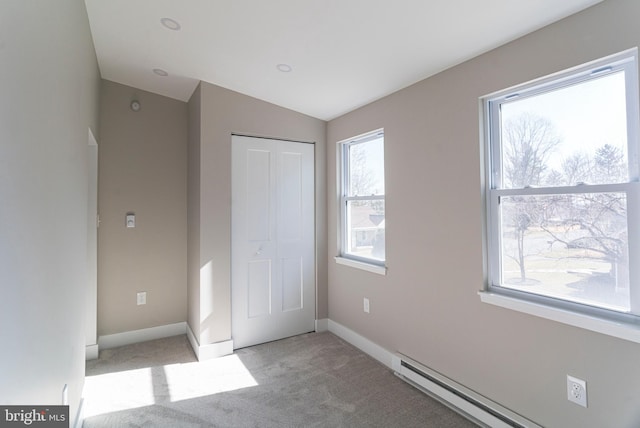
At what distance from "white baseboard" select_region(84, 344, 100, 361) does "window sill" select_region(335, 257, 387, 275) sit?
2549 mm

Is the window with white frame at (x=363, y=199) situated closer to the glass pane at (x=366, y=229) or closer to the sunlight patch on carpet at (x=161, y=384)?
the glass pane at (x=366, y=229)

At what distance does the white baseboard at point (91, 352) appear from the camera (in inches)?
121

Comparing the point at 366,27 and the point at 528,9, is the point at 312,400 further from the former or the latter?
the point at 528,9

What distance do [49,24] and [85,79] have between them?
108 centimetres

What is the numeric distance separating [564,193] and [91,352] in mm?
4060

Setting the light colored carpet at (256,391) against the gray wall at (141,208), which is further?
the gray wall at (141,208)

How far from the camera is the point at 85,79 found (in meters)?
2.30

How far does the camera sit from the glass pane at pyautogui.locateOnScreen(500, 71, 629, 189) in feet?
5.32

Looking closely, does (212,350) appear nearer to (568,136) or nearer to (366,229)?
(366,229)

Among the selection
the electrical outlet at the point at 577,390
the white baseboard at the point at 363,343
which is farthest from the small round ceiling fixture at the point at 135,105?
the electrical outlet at the point at 577,390

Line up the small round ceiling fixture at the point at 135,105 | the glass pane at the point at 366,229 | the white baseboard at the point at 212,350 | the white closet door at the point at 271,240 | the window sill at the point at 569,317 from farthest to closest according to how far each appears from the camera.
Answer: the small round ceiling fixture at the point at 135,105
the white closet door at the point at 271,240
the glass pane at the point at 366,229
the white baseboard at the point at 212,350
the window sill at the point at 569,317

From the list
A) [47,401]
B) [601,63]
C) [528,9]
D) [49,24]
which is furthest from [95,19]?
[601,63]

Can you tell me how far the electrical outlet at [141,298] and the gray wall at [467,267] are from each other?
229 centimetres

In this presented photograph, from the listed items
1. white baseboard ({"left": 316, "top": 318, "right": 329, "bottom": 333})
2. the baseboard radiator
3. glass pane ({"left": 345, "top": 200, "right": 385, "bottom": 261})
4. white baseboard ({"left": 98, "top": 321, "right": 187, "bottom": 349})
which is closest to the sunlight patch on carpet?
white baseboard ({"left": 98, "top": 321, "right": 187, "bottom": 349})
